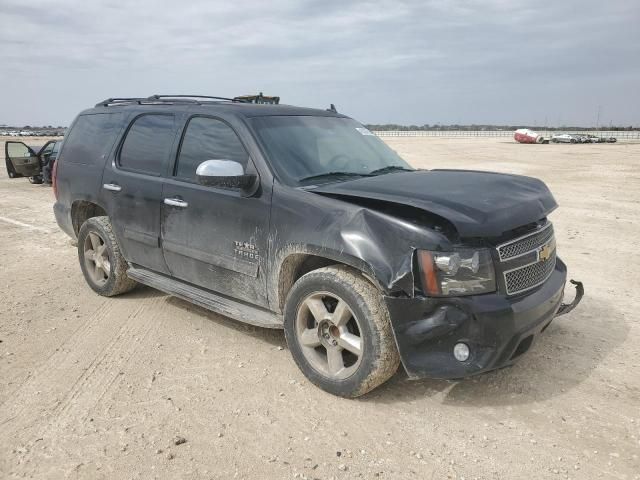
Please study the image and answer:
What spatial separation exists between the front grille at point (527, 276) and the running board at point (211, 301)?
5.20ft

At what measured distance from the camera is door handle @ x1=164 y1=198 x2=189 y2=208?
4.25 metres

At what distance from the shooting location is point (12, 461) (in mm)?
2812

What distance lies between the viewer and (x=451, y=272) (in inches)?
116

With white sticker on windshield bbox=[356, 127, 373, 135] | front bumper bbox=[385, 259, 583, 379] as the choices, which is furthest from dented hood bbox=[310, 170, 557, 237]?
white sticker on windshield bbox=[356, 127, 373, 135]

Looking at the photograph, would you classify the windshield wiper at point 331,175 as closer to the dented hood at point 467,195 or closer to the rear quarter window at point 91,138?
the dented hood at point 467,195

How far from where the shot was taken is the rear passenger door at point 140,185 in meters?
4.55

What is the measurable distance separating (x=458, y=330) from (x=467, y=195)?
2.83ft

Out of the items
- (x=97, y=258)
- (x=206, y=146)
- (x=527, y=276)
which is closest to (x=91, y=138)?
(x=97, y=258)

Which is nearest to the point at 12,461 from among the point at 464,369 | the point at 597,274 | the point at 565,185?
the point at 464,369

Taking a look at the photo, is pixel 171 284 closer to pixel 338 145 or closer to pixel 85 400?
pixel 85 400

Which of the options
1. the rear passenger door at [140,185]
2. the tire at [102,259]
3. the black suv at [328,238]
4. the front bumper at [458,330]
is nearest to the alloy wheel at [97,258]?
the tire at [102,259]

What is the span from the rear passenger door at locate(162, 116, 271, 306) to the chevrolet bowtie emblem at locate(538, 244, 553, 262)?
1834 millimetres

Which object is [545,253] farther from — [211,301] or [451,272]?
[211,301]

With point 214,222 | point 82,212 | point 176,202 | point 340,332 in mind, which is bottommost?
point 340,332
